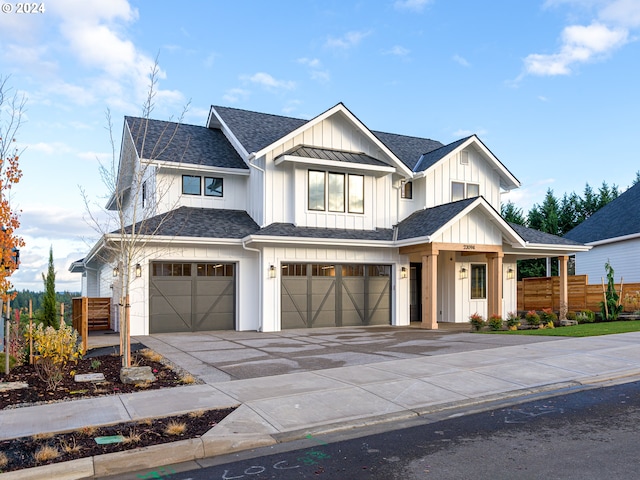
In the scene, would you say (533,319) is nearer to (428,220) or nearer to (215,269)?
(428,220)

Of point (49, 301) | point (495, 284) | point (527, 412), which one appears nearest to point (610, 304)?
point (495, 284)

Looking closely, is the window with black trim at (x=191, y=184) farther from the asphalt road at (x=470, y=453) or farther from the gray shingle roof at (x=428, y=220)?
the asphalt road at (x=470, y=453)

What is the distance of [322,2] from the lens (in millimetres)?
16484

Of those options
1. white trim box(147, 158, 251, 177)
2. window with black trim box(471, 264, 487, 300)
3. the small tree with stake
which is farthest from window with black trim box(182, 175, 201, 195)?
the small tree with stake

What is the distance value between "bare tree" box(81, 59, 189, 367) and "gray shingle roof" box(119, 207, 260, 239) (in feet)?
0.50

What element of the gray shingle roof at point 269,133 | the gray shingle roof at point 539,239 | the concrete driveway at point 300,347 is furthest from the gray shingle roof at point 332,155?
the gray shingle roof at point 539,239

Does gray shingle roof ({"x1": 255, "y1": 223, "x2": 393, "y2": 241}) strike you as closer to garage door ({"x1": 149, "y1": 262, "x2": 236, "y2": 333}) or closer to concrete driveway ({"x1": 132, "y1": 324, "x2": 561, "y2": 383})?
garage door ({"x1": 149, "y1": 262, "x2": 236, "y2": 333})

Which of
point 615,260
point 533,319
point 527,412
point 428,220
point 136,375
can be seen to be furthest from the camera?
point 615,260

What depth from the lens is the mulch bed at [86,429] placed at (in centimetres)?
548

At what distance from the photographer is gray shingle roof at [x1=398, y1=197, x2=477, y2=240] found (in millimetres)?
17734

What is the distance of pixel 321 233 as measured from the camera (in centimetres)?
1792

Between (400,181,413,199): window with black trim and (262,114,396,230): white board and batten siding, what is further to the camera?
(400,181,413,199): window with black trim

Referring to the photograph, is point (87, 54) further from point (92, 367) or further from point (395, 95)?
point (395, 95)

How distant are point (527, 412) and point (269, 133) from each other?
50.7 feet
